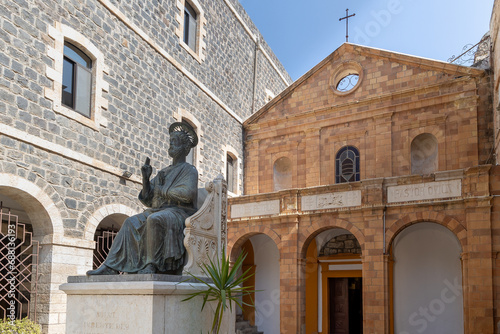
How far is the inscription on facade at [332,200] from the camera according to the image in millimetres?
13969

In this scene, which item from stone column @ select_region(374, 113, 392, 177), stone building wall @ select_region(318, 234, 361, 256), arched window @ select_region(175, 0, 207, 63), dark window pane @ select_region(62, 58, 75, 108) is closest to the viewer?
dark window pane @ select_region(62, 58, 75, 108)

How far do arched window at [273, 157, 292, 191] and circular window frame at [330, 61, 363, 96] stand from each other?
2814mm

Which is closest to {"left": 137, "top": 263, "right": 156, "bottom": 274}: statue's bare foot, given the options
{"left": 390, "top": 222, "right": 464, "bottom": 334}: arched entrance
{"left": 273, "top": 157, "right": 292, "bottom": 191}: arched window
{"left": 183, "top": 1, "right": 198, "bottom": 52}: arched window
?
{"left": 183, "top": 1, "right": 198, "bottom": 52}: arched window

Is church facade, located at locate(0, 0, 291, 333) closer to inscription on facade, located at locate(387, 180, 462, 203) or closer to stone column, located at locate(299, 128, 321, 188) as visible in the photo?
stone column, located at locate(299, 128, 321, 188)

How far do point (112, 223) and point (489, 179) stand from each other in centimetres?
888

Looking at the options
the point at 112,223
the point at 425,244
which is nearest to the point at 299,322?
the point at 425,244

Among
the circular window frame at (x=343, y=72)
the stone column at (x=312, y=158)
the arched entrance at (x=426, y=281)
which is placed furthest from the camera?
the circular window frame at (x=343, y=72)

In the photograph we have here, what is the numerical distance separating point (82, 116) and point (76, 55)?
1.20 metres

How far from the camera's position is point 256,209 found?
50.5 ft

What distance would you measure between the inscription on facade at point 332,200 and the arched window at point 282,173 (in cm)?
303

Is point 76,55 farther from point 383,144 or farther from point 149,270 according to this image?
point 383,144

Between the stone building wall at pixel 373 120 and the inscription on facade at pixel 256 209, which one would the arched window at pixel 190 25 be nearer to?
the stone building wall at pixel 373 120

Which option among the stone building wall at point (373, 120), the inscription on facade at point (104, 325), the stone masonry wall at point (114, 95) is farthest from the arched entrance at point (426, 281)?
the inscription on facade at point (104, 325)

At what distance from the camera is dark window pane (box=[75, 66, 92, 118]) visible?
10.0 m
